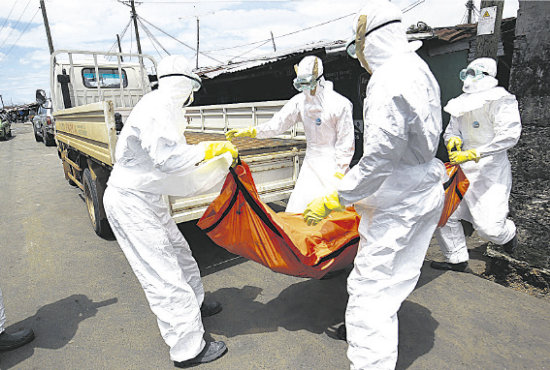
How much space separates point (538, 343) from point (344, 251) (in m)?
1.48

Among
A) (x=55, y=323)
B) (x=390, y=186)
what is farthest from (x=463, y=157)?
(x=55, y=323)

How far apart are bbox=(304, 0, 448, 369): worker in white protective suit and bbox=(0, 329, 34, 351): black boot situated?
2256 millimetres

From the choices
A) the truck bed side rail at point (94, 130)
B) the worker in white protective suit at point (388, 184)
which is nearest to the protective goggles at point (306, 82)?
the worker in white protective suit at point (388, 184)

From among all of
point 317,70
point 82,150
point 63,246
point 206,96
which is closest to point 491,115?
point 317,70

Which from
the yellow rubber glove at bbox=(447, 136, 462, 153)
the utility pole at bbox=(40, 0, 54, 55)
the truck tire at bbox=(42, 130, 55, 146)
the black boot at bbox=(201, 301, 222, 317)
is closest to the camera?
the black boot at bbox=(201, 301, 222, 317)

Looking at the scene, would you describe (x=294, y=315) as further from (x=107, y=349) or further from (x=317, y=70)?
(x=317, y=70)

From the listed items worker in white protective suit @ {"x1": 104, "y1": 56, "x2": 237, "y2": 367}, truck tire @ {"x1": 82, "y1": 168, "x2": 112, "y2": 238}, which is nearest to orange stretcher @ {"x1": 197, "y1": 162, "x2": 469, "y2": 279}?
worker in white protective suit @ {"x1": 104, "y1": 56, "x2": 237, "y2": 367}

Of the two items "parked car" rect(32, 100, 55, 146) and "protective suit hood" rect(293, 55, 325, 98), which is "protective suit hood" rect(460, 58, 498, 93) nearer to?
"protective suit hood" rect(293, 55, 325, 98)

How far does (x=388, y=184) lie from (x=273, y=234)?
0.82m

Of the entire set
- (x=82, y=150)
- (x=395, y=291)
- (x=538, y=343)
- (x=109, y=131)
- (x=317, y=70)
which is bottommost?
(x=538, y=343)

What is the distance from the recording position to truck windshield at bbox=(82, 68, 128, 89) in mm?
6527

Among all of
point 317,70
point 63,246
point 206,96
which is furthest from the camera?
point 206,96

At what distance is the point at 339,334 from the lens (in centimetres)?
249

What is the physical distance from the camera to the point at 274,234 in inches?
90.9
